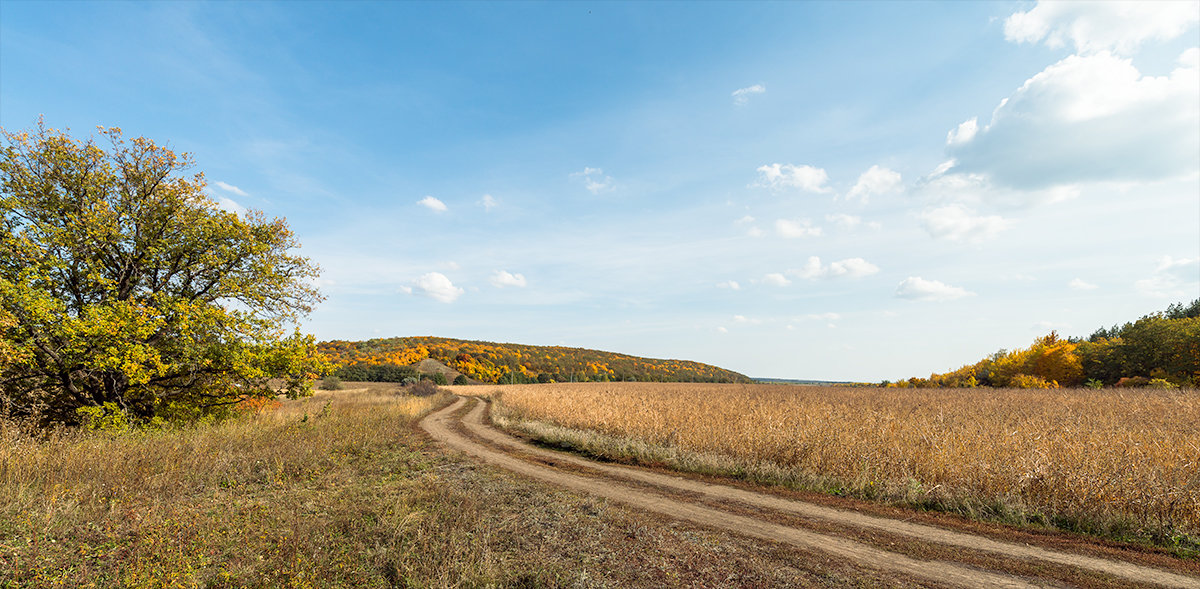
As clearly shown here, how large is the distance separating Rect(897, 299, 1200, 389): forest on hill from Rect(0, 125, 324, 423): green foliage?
58.5 metres

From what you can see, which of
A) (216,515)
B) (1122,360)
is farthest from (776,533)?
(1122,360)

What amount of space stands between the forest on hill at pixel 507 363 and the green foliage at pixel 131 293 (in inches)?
2644

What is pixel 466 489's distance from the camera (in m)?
10.2

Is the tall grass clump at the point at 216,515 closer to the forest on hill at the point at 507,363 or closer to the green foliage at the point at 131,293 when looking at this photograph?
the green foliage at the point at 131,293

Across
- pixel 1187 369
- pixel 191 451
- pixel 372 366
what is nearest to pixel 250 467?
pixel 191 451

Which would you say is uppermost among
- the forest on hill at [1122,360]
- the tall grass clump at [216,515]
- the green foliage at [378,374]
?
the forest on hill at [1122,360]

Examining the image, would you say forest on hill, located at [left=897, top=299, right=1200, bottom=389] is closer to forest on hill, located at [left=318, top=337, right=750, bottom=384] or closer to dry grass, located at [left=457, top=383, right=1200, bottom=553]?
dry grass, located at [left=457, top=383, right=1200, bottom=553]

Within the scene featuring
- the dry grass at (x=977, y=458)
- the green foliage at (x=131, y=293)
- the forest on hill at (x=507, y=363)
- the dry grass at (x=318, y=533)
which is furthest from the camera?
the forest on hill at (x=507, y=363)

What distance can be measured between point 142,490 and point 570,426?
14.0 meters

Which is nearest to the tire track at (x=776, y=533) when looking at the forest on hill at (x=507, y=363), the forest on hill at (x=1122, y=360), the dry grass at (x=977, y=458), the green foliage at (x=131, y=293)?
the dry grass at (x=977, y=458)

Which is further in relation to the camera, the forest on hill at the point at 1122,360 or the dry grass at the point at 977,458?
the forest on hill at the point at 1122,360

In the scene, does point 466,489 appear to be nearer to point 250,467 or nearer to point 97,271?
point 250,467

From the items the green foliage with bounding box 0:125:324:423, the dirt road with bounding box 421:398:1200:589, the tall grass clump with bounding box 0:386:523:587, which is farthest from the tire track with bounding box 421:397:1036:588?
the green foliage with bounding box 0:125:324:423

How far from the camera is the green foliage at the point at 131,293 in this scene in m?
13.5
